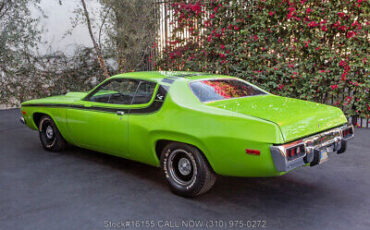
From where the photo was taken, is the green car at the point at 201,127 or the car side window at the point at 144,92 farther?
the car side window at the point at 144,92

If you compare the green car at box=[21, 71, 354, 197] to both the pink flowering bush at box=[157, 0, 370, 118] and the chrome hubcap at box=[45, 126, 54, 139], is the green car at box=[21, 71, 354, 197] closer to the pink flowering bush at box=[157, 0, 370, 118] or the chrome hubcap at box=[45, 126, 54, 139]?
the chrome hubcap at box=[45, 126, 54, 139]

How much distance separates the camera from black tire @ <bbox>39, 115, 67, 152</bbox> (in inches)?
222

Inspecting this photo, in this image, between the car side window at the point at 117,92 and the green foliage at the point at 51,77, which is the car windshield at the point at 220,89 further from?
the green foliage at the point at 51,77

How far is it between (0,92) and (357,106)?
9.81 metres

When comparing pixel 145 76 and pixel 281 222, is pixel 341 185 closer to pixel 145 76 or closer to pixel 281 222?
pixel 281 222

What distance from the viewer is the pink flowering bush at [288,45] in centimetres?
754

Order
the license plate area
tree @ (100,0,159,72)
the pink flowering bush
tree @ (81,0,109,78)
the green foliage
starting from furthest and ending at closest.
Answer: tree @ (81,0,109,78) < the green foliage < tree @ (100,0,159,72) < the pink flowering bush < the license plate area

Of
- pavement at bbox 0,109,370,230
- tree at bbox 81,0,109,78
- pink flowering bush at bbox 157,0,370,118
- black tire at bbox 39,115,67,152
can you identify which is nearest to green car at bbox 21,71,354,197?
pavement at bbox 0,109,370,230

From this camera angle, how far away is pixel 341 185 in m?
4.25

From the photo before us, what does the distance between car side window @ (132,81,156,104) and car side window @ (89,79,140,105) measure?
0.29 ft

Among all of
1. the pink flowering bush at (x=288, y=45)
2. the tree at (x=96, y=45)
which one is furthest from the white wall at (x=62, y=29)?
the pink flowering bush at (x=288, y=45)

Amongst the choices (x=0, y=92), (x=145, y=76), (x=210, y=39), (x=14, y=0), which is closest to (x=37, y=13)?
(x=14, y=0)

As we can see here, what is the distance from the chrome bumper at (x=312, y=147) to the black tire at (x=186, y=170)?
847 mm

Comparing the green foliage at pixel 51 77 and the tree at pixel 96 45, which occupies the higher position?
the tree at pixel 96 45
